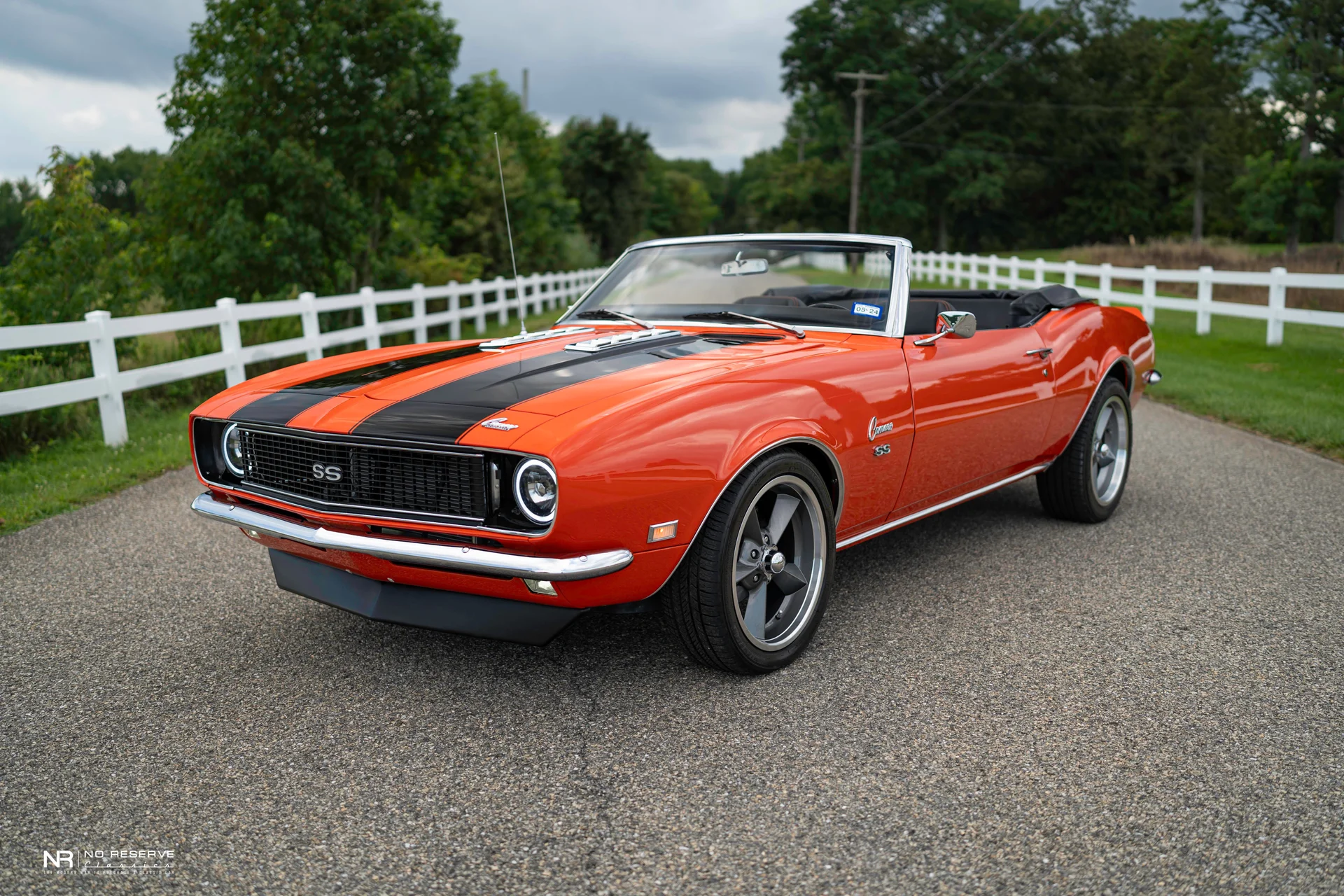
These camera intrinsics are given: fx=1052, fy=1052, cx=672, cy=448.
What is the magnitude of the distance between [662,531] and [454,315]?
13.0 meters

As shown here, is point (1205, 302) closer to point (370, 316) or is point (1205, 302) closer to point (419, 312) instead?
point (419, 312)

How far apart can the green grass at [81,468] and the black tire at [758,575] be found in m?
→ 4.08

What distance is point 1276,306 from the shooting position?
1201 cm

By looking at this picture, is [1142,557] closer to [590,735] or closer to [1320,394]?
[590,735]

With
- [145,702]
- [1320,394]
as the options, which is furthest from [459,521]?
[1320,394]

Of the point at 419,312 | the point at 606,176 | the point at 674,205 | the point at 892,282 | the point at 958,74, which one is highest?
the point at 958,74

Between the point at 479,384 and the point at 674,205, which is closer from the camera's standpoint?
the point at 479,384

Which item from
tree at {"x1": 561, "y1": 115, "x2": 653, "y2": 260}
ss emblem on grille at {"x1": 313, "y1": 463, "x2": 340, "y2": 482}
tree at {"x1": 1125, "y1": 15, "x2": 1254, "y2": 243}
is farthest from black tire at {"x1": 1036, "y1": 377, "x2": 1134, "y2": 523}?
tree at {"x1": 1125, "y1": 15, "x2": 1254, "y2": 243}

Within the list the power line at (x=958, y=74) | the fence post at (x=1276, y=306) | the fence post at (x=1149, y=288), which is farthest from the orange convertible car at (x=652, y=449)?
the power line at (x=958, y=74)

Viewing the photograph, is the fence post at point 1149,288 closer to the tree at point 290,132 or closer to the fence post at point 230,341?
the tree at point 290,132

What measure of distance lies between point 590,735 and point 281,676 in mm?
1119

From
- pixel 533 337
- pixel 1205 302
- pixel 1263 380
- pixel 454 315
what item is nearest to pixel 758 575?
pixel 533 337

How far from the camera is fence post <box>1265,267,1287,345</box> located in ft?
39.0

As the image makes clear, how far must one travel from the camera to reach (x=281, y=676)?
338 centimetres
